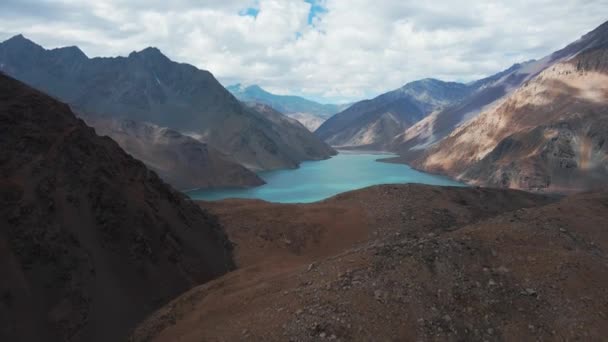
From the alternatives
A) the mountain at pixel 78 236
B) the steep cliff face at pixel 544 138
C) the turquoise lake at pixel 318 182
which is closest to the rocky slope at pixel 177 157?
the turquoise lake at pixel 318 182

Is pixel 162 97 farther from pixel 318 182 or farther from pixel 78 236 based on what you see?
pixel 78 236

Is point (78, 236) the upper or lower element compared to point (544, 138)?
lower

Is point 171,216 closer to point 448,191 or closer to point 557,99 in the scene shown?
point 448,191

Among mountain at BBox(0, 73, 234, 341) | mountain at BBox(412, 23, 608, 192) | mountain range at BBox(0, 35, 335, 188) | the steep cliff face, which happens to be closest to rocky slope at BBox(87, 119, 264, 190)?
mountain range at BBox(0, 35, 335, 188)

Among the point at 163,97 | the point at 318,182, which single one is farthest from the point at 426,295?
the point at 163,97

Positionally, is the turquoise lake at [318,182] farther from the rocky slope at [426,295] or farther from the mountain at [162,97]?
the rocky slope at [426,295]

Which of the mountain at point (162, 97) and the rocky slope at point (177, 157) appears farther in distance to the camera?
the mountain at point (162, 97)

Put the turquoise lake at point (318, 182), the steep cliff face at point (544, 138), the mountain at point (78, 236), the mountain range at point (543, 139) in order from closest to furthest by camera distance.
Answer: the mountain at point (78, 236) → the turquoise lake at point (318, 182) → the steep cliff face at point (544, 138) → the mountain range at point (543, 139)
